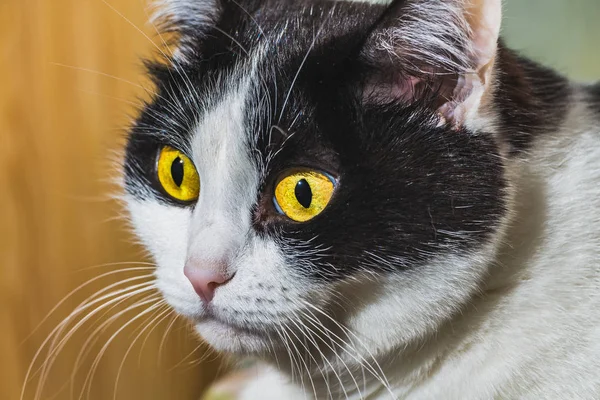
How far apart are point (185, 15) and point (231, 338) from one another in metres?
0.48

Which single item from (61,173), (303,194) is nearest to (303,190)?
(303,194)

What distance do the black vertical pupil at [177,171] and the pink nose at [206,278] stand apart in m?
0.16

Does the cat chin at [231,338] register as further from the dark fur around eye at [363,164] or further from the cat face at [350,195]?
the dark fur around eye at [363,164]

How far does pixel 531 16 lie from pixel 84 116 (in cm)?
94

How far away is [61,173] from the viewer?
44.1 inches

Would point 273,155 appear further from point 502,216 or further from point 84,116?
point 84,116

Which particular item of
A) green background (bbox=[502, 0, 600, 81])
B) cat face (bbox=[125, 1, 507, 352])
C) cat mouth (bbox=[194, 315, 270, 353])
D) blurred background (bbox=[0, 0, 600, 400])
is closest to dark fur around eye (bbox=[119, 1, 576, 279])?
cat face (bbox=[125, 1, 507, 352])

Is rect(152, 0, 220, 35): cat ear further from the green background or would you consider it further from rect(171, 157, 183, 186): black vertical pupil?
the green background

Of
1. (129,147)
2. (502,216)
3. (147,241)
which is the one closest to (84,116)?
(129,147)

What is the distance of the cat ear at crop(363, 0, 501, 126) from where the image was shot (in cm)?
61

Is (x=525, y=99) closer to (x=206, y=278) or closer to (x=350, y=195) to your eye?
(x=350, y=195)

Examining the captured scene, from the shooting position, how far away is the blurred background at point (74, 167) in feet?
3.32

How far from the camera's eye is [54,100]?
3.58 ft

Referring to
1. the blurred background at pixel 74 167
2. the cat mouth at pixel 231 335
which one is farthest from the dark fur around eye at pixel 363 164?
the blurred background at pixel 74 167
